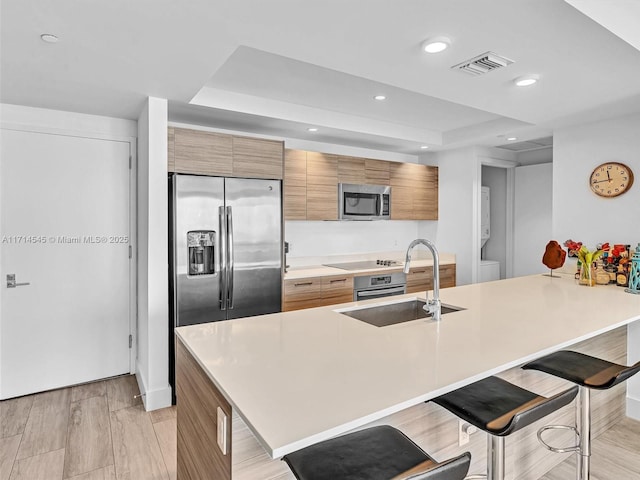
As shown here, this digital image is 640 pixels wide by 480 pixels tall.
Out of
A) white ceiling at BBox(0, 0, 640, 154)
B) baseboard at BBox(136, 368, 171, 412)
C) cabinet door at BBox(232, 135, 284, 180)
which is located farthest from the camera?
cabinet door at BBox(232, 135, 284, 180)

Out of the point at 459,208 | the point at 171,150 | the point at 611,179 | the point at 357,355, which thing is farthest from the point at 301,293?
the point at 611,179

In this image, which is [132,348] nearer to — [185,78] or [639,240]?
[185,78]

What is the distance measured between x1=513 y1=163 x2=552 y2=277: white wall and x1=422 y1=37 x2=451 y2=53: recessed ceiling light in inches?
168

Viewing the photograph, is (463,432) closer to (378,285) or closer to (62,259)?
(378,285)

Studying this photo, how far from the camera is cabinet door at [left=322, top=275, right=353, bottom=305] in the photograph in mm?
3928

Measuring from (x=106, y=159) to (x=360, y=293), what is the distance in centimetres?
270

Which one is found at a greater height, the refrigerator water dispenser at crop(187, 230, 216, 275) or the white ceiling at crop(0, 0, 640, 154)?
the white ceiling at crop(0, 0, 640, 154)

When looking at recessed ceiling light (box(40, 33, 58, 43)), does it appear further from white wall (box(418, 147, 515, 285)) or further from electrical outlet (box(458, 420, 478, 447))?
white wall (box(418, 147, 515, 285))

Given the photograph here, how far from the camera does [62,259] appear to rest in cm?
323

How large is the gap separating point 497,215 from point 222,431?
231 inches

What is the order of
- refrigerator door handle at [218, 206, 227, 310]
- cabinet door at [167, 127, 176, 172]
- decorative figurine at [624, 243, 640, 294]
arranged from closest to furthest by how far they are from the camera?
decorative figurine at [624, 243, 640, 294]
cabinet door at [167, 127, 176, 172]
refrigerator door handle at [218, 206, 227, 310]

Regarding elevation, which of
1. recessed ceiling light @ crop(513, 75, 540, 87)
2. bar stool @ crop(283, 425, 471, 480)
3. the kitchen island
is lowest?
bar stool @ crop(283, 425, 471, 480)

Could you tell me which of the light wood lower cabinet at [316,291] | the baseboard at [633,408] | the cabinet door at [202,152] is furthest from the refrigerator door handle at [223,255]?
the baseboard at [633,408]

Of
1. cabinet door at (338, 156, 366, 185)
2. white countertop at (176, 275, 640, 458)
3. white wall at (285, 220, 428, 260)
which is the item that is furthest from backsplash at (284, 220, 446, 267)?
white countertop at (176, 275, 640, 458)
